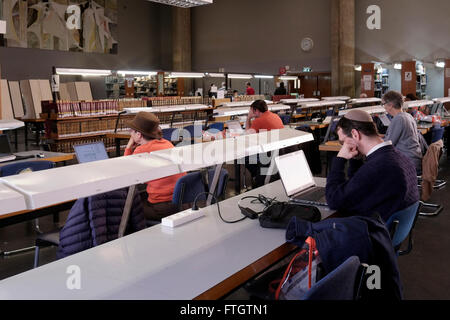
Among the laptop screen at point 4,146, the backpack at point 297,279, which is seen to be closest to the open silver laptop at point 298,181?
the backpack at point 297,279

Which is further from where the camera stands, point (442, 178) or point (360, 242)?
point (442, 178)

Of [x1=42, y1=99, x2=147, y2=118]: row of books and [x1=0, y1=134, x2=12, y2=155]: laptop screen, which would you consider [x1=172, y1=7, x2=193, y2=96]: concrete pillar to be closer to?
[x1=42, y1=99, x2=147, y2=118]: row of books

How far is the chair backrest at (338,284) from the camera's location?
4.44 feet

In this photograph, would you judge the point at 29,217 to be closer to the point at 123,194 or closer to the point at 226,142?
the point at 123,194

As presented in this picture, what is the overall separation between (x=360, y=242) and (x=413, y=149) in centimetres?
381

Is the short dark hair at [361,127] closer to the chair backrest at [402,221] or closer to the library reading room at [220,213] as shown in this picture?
the library reading room at [220,213]

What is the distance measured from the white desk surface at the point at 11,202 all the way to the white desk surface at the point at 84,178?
2 cm

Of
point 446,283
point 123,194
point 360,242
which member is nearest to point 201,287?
point 360,242

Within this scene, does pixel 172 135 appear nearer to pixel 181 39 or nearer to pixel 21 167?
pixel 21 167

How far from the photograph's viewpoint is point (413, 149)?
512cm

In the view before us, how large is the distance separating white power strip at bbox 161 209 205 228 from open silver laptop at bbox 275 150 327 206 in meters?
0.61

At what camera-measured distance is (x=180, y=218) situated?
7.82ft

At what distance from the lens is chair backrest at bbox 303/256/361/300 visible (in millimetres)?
1354

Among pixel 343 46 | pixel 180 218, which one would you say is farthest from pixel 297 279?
pixel 343 46
